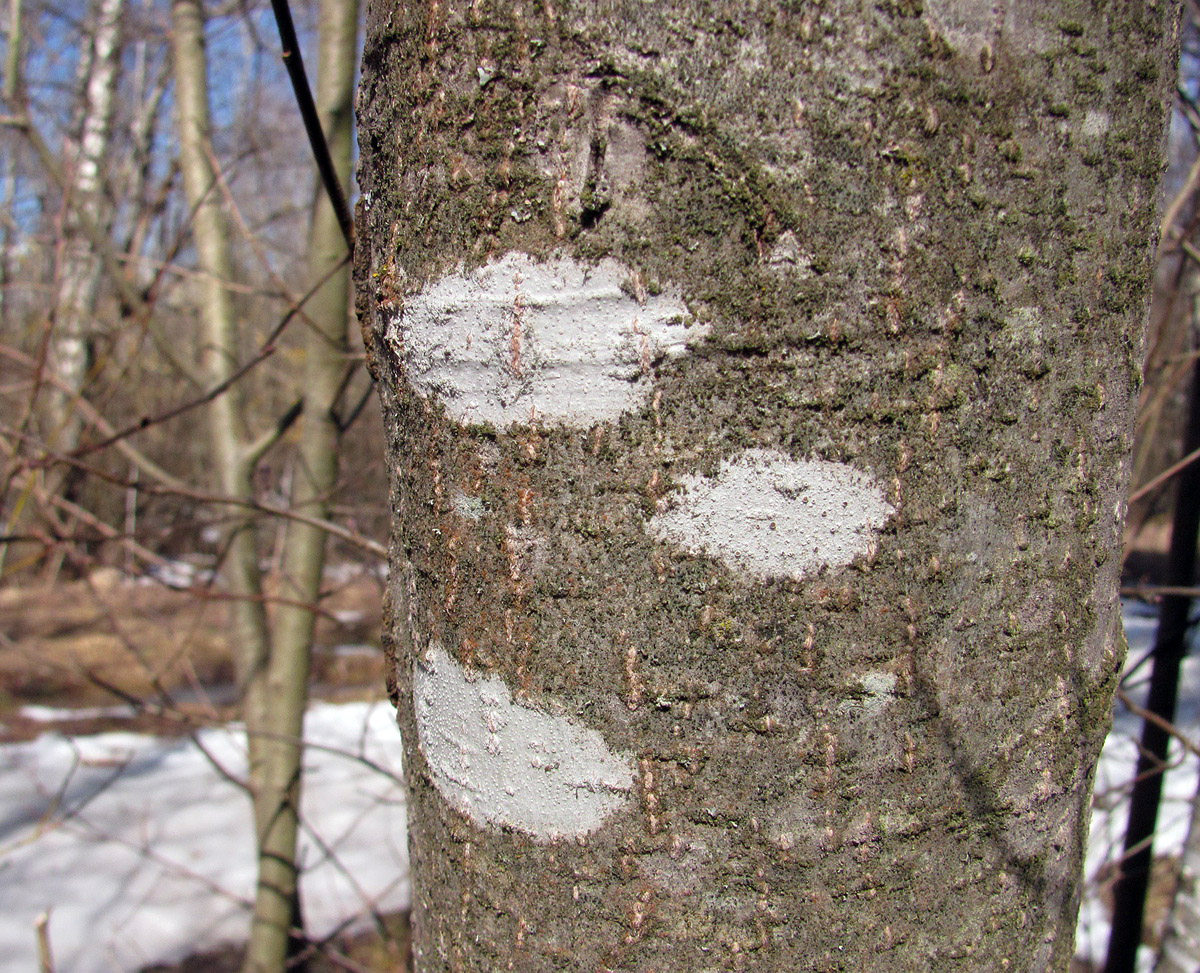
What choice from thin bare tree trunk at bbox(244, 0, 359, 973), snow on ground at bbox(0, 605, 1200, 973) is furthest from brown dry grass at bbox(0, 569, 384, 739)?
thin bare tree trunk at bbox(244, 0, 359, 973)

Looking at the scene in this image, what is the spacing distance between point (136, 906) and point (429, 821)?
13.8ft

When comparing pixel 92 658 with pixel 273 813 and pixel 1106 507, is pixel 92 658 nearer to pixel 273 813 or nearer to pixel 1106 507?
pixel 273 813

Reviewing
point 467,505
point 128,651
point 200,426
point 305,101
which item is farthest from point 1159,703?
point 200,426

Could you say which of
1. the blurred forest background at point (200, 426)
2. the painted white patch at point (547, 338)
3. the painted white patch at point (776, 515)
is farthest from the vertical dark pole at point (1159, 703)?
the painted white patch at point (547, 338)

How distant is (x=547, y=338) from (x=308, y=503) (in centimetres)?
163

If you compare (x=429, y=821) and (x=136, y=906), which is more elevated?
(x=429, y=821)

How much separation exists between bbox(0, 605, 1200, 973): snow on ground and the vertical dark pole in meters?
0.18

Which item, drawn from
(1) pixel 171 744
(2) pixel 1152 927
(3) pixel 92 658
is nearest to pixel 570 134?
(2) pixel 1152 927

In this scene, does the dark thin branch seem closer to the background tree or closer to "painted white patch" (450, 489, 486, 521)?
"painted white patch" (450, 489, 486, 521)

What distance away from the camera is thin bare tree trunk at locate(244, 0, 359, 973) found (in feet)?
6.31

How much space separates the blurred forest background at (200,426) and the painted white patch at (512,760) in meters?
0.56

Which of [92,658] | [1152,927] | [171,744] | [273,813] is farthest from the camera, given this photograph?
[92,658]

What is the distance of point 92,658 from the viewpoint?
6527 millimetres

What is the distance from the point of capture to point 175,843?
4.44 metres
